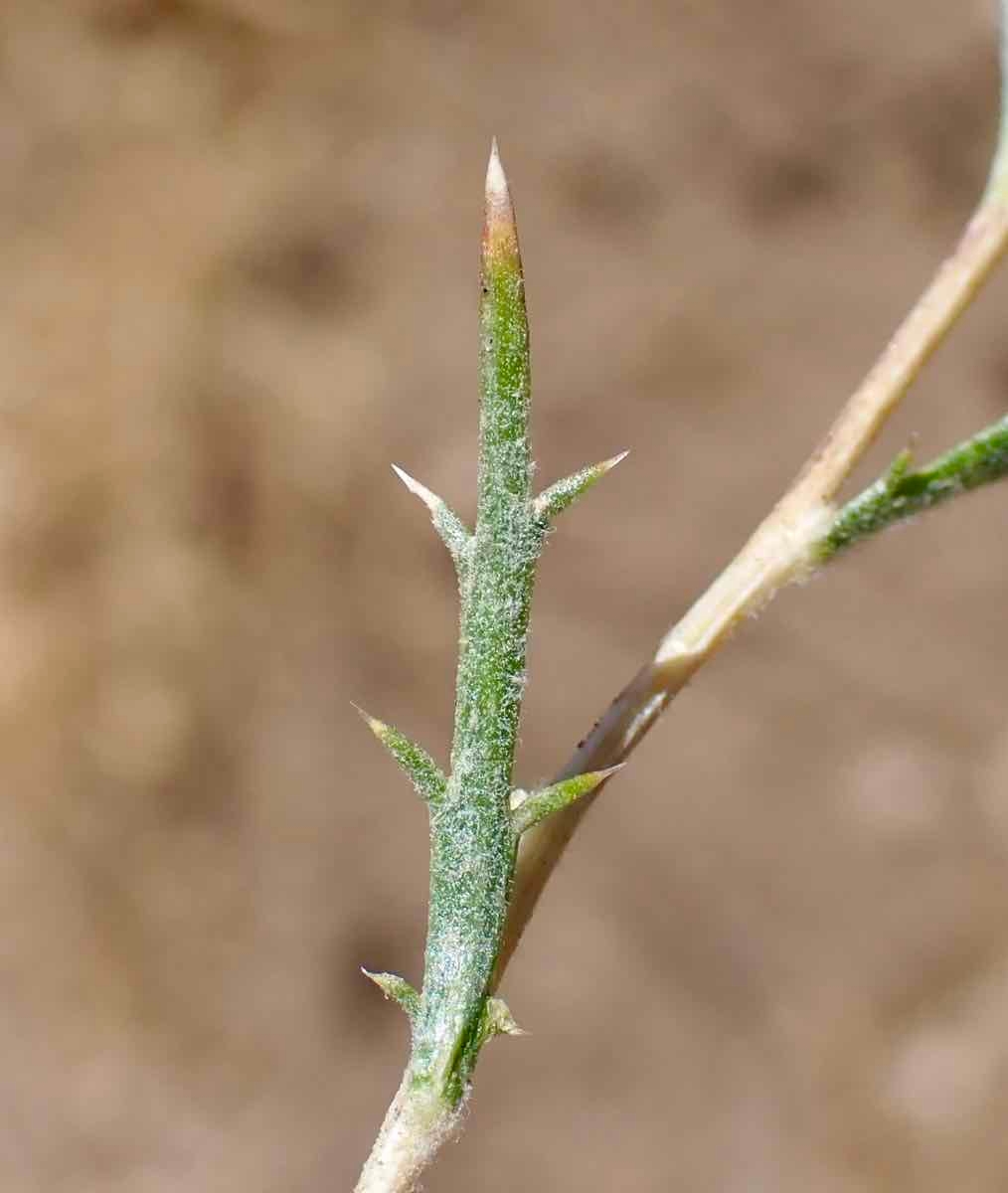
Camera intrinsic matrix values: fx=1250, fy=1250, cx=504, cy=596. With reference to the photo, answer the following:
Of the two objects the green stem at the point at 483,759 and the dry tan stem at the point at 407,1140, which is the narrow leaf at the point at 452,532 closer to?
the green stem at the point at 483,759

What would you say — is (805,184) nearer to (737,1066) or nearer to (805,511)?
(737,1066)

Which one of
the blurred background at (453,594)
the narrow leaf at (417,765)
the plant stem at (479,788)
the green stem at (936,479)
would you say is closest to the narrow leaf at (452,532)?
the plant stem at (479,788)

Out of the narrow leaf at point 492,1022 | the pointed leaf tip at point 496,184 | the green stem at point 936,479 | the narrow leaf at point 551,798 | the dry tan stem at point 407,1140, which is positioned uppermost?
the pointed leaf tip at point 496,184

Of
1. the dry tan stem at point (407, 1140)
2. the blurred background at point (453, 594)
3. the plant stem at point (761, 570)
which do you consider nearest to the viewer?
the dry tan stem at point (407, 1140)

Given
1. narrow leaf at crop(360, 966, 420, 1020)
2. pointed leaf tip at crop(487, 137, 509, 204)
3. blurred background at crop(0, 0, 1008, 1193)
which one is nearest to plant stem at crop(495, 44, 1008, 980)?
narrow leaf at crop(360, 966, 420, 1020)

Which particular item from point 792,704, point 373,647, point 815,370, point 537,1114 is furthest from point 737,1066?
point 815,370

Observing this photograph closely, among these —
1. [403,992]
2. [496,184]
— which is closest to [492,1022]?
[403,992]

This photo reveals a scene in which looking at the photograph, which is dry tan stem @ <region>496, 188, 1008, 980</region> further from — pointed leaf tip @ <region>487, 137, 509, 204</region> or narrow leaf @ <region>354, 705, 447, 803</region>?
pointed leaf tip @ <region>487, 137, 509, 204</region>
